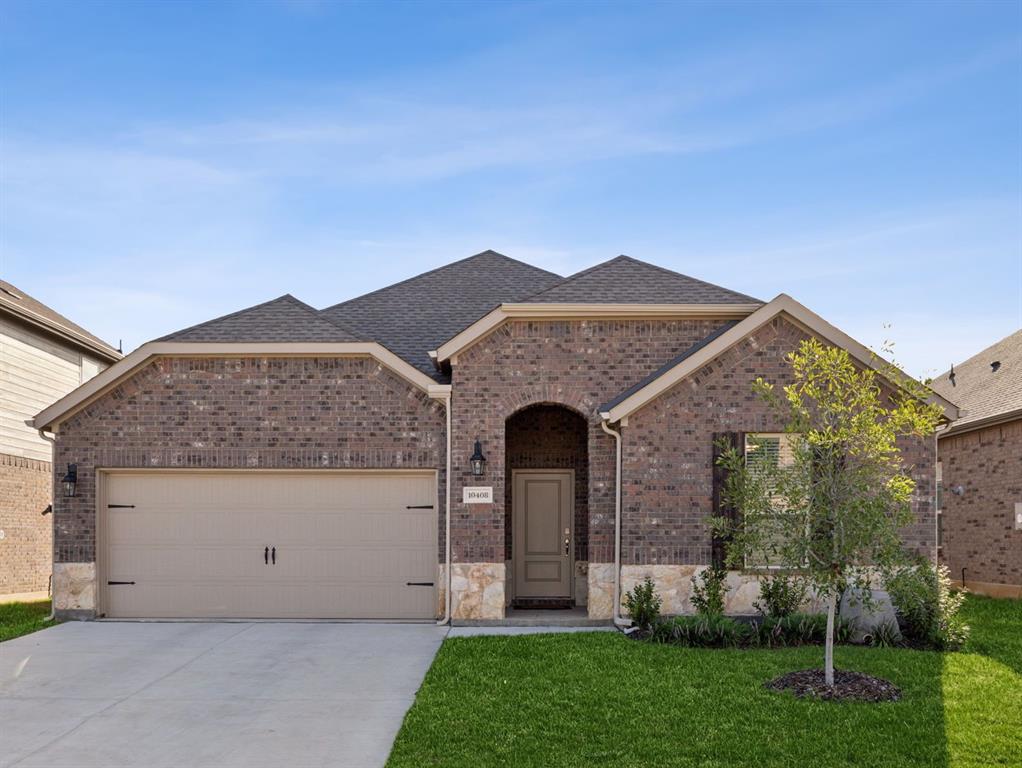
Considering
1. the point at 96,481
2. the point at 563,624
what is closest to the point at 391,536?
the point at 563,624

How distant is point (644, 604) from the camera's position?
1230 centimetres

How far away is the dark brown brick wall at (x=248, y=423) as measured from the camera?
13.8 metres

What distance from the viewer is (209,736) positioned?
7762 millimetres

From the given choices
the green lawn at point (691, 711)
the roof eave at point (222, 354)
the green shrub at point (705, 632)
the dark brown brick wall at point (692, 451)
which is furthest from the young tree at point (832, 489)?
the roof eave at point (222, 354)

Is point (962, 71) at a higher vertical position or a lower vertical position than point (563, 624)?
higher

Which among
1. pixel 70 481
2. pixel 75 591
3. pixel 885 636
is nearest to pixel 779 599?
pixel 885 636

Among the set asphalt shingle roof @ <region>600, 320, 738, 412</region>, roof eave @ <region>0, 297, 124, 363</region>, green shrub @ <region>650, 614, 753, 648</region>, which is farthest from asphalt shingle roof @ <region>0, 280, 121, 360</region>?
green shrub @ <region>650, 614, 753, 648</region>

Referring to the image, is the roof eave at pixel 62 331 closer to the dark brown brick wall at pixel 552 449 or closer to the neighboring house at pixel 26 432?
the neighboring house at pixel 26 432

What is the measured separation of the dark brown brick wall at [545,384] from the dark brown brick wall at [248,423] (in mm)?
537

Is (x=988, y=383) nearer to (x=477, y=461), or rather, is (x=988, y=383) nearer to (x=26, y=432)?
(x=477, y=461)

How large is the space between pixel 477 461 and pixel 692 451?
9.94 feet

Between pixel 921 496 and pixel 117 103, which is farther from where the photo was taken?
pixel 117 103

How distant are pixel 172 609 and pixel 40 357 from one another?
824cm

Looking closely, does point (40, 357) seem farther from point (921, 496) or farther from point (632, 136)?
point (921, 496)
